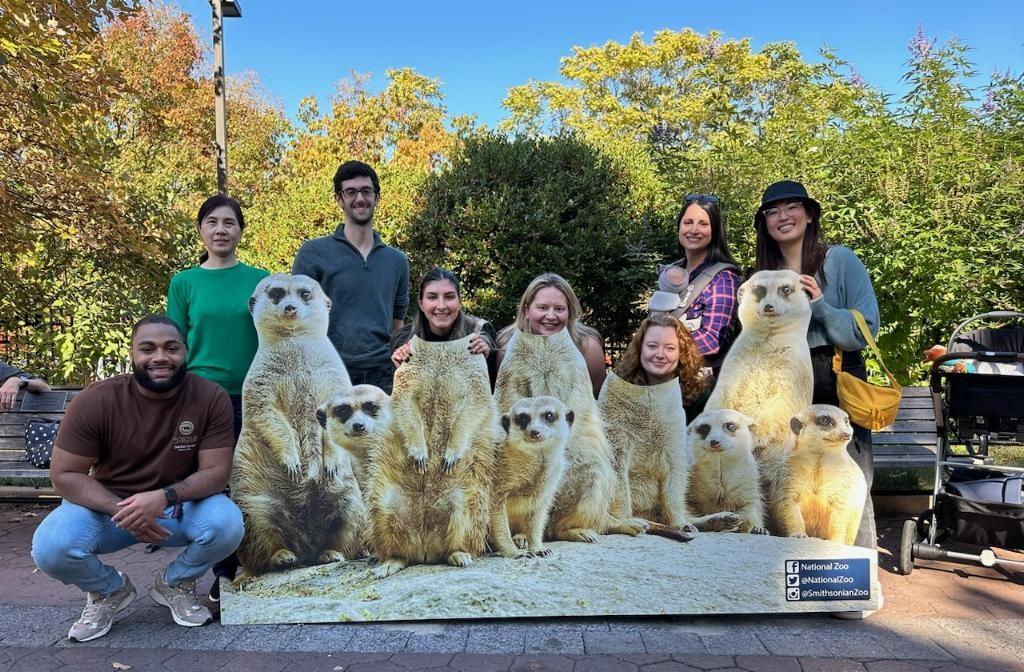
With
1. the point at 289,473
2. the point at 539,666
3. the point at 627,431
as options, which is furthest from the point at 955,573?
the point at 289,473

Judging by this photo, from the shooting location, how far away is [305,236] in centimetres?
1091

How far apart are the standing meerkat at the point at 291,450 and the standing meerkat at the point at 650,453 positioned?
137cm

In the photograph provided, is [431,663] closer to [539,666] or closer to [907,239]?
[539,666]

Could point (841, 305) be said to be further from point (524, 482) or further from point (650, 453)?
point (524, 482)

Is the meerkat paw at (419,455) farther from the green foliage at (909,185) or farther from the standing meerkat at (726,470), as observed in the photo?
the green foliage at (909,185)

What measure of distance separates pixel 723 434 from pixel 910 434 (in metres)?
2.90

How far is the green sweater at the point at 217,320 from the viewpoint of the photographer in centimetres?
355

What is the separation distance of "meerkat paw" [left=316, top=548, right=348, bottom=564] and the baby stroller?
3429 mm

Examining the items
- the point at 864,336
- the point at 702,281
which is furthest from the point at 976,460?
the point at 702,281

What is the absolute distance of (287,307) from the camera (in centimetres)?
337

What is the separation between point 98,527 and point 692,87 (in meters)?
34.4

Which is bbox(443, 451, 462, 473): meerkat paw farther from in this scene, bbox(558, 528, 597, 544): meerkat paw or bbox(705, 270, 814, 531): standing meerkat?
bbox(705, 270, 814, 531): standing meerkat

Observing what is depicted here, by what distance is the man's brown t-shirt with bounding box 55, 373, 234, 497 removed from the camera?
3283 millimetres

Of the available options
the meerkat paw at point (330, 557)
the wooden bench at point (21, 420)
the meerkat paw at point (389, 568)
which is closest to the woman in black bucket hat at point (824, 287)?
the meerkat paw at point (389, 568)
